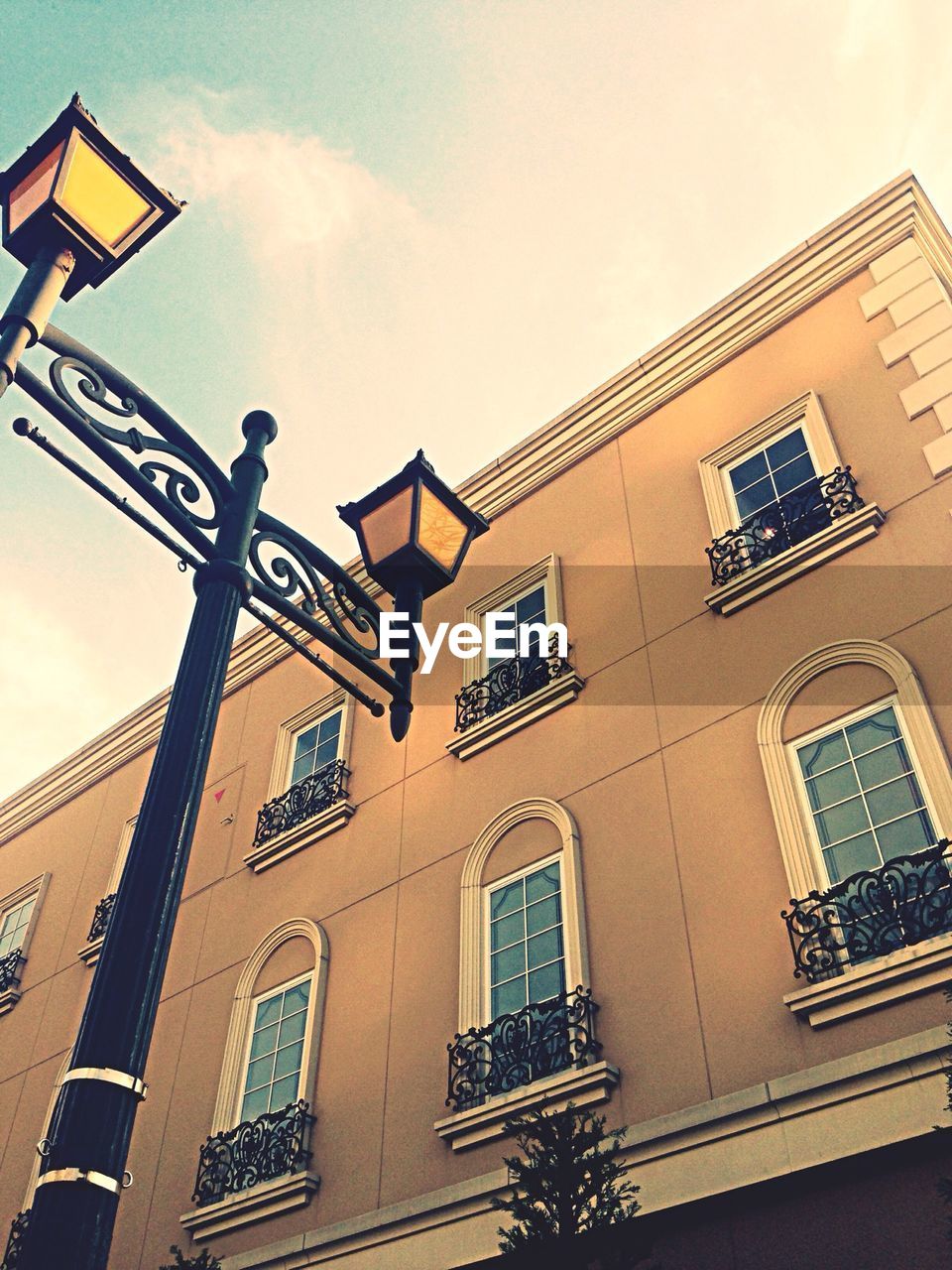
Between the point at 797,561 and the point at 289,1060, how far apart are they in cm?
754

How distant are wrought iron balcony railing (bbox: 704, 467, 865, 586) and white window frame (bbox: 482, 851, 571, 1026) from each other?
11.0 ft

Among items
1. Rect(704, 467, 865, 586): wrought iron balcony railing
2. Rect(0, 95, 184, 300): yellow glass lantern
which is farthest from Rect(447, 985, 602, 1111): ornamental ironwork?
Rect(0, 95, 184, 300): yellow glass lantern

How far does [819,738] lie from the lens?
9578 millimetres

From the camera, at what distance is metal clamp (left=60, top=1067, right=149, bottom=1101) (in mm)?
3330

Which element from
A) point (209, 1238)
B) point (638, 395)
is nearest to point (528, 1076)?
point (209, 1238)

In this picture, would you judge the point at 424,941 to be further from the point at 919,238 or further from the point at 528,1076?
the point at 919,238

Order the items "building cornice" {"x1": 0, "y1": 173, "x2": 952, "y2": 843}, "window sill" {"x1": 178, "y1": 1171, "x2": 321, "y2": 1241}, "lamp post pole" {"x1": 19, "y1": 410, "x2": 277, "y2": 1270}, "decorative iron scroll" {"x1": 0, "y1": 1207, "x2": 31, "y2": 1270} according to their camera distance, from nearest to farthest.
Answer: "lamp post pole" {"x1": 19, "y1": 410, "x2": 277, "y2": 1270}
"window sill" {"x1": 178, "y1": 1171, "x2": 321, "y2": 1241}
"decorative iron scroll" {"x1": 0, "y1": 1207, "x2": 31, "y2": 1270}
"building cornice" {"x1": 0, "y1": 173, "x2": 952, "y2": 843}

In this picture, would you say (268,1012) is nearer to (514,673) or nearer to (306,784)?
(306,784)

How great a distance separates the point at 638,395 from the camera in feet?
45.9

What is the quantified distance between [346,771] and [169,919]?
1026cm

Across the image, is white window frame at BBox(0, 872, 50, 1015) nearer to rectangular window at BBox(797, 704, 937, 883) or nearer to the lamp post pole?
rectangular window at BBox(797, 704, 937, 883)

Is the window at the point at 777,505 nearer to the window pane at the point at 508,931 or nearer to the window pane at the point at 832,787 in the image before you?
the window pane at the point at 832,787

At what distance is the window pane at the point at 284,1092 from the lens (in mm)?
11531

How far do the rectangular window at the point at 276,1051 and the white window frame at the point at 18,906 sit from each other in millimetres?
6217
